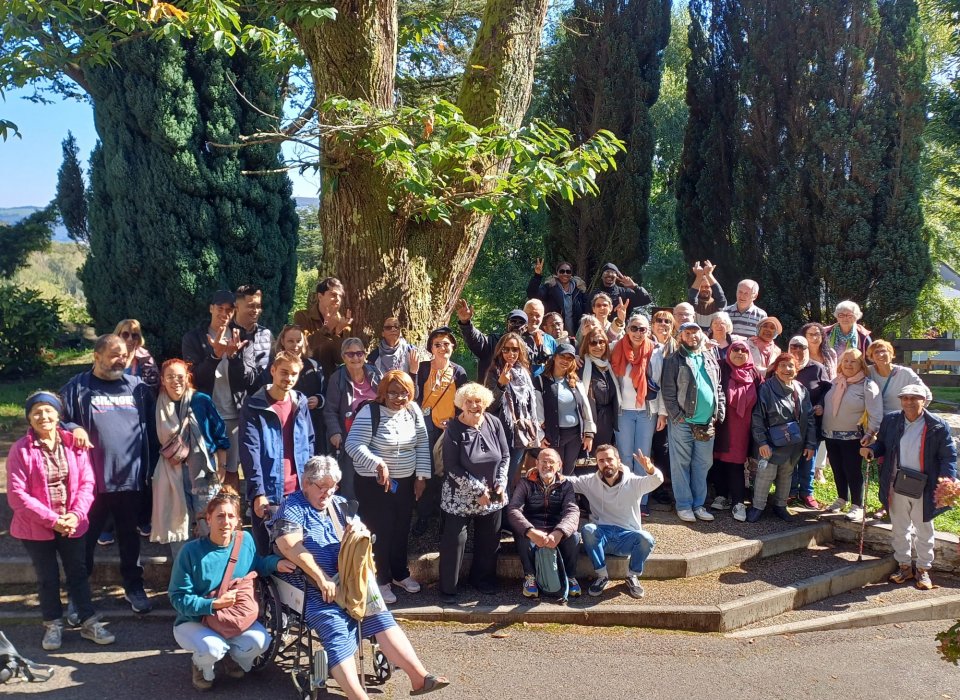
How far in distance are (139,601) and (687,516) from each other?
4741 millimetres

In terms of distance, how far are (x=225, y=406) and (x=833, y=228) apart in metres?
9.71

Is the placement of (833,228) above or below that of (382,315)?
above

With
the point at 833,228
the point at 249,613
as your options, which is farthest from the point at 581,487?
the point at 833,228

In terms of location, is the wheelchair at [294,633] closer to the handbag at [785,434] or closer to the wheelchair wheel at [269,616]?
the wheelchair wheel at [269,616]

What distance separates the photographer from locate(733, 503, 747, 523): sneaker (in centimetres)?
740

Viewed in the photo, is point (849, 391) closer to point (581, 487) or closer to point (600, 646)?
point (581, 487)

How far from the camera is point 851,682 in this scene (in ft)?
16.9

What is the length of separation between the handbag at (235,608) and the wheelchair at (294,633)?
113 millimetres

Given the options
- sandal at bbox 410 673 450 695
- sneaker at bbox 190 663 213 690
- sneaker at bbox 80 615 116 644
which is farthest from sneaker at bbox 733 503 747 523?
sneaker at bbox 80 615 116 644

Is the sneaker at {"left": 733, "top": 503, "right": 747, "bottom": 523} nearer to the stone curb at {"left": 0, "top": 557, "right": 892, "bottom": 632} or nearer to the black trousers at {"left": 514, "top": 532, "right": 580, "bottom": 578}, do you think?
the stone curb at {"left": 0, "top": 557, "right": 892, "bottom": 632}

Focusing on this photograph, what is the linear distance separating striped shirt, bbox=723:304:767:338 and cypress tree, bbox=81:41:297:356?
Result: 651cm

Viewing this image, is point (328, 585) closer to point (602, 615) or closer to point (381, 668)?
point (381, 668)

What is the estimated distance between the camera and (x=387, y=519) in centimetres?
589

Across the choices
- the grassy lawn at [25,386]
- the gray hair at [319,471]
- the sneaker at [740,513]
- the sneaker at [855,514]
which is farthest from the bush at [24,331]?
the sneaker at [855,514]
